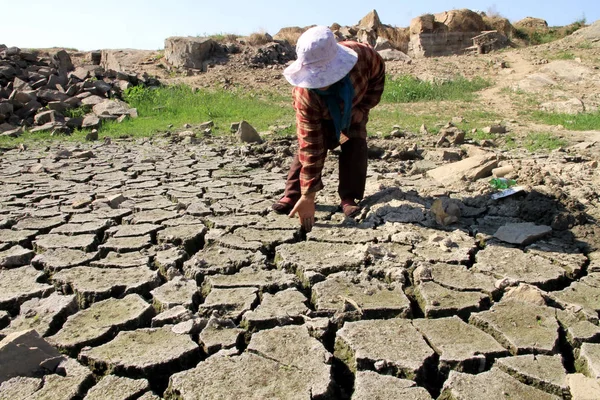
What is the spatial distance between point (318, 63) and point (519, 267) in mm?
1367

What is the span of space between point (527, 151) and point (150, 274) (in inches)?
156

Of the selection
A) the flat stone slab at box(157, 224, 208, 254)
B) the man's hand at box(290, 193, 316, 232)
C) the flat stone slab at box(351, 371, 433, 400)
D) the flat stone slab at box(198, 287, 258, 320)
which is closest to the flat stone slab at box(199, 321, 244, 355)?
the flat stone slab at box(198, 287, 258, 320)

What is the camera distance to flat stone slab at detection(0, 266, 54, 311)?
2420 millimetres

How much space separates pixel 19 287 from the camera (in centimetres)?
256

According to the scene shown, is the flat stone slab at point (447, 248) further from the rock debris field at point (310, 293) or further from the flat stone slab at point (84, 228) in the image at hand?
the flat stone slab at point (84, 228)

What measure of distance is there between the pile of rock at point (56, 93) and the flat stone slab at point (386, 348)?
287 inches

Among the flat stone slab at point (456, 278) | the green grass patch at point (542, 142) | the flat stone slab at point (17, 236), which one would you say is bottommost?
the flat stone slab at point (17, 236)

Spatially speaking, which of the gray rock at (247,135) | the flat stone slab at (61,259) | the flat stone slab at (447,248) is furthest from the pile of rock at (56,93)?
the flat stone slab at (447,248)

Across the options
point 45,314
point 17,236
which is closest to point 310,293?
point 45,314

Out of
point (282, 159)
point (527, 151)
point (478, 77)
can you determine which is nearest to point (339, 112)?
point (282, 159)

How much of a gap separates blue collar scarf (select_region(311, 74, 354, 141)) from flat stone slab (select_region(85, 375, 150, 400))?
1.73 metres

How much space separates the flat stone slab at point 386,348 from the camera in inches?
72.4

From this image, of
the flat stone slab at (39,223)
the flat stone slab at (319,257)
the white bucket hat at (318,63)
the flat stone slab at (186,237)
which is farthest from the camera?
the flat stone slab at (39,223)

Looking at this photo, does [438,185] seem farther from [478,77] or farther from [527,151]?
[478,77]
